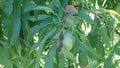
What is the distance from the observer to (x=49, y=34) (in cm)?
98

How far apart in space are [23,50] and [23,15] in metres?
0.19

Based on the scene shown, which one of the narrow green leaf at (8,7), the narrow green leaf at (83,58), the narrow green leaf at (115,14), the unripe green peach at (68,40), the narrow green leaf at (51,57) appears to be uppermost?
the narrow green leaf at (115,14)

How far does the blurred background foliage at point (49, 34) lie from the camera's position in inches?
39.4

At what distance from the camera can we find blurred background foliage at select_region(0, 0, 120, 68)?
3.28 feet

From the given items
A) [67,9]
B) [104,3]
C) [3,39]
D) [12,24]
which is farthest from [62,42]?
[104,3]

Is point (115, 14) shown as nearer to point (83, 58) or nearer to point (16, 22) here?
point (83, 58)

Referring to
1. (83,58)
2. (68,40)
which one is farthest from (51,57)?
(83,58)

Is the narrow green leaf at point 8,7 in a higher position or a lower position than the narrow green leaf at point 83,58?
higher

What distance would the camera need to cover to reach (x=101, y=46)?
1.33 meters

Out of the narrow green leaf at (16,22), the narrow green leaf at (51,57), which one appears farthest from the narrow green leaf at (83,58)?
the narrow green leaf at (16,22)

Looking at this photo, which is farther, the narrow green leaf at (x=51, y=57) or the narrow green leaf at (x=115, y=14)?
the narrow green leaf at (x=115, y=14)

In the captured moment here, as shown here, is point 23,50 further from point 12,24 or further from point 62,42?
point 62,42

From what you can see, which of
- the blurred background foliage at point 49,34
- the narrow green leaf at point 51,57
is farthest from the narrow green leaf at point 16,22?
the narrow green leaf at point 51,57

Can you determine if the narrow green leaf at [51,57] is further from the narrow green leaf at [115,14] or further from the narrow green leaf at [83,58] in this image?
the narrow green leaf at [115,14]
